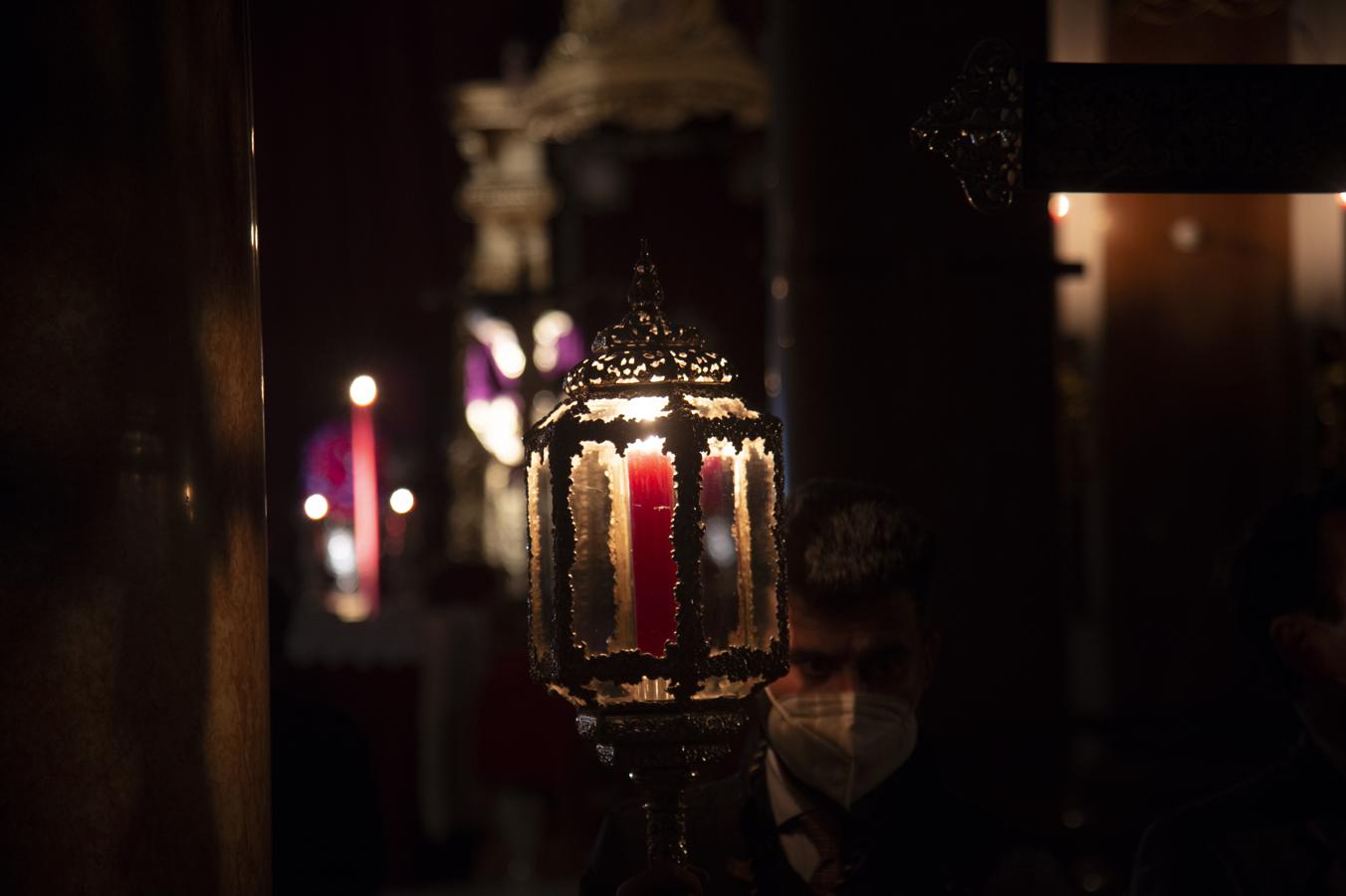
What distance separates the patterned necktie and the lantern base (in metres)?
0.35

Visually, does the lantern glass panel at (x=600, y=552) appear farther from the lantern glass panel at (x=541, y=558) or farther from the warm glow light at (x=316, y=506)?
the warm glow light at (x=316, y=506)

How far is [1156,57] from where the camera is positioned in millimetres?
8156

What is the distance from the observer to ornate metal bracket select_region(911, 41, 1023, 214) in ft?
7.36

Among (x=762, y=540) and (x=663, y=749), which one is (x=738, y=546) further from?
(x=663, y=749)

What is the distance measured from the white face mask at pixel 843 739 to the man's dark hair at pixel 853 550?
126 mm

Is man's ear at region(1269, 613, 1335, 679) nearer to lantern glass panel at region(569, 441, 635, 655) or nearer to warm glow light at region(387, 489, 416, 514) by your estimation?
lantern glass panel at region(569, 441, 635, 655)

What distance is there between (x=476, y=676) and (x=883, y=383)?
17.8 ft

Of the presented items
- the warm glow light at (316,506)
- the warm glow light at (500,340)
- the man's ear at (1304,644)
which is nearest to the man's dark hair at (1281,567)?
the man's ear at (1304,644)

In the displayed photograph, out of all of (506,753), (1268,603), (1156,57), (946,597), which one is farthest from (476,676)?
(1268,603)

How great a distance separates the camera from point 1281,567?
2324 millimetres

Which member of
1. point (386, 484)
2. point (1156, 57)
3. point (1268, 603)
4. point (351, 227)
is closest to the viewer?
point (1268, 603)

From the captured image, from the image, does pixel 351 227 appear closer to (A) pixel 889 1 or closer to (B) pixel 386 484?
(B) pixel 386 484

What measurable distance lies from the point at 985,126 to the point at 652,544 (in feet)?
2.50

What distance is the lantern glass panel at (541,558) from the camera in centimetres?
199
